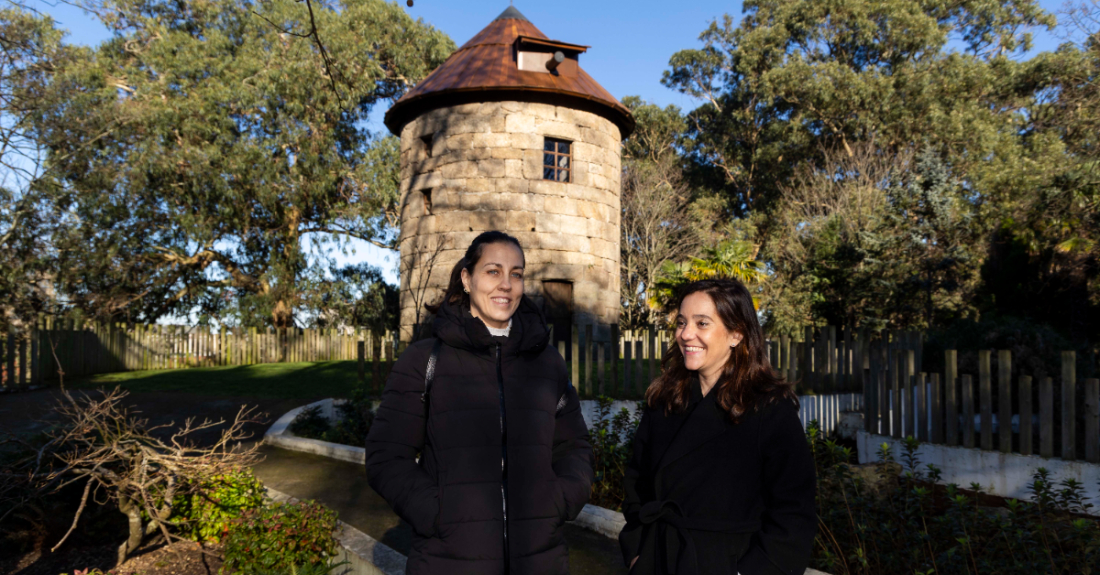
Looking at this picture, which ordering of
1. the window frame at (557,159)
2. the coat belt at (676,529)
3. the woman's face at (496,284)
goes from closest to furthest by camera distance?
the coat belt at (676,529)
the woman's face at (496,284)
the window frame at (557,159)

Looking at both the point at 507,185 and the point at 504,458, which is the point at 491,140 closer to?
the point at 507,185

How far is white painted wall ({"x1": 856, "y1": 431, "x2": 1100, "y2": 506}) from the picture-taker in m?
5.55

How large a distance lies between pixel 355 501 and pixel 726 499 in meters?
4.44

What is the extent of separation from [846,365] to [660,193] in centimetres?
1955

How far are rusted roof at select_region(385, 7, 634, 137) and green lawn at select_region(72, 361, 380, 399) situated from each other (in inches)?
230

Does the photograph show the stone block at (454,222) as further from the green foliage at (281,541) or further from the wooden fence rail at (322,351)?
the green foliage at (281,541)

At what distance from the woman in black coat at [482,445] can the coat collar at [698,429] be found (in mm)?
366

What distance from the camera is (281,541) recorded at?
4.02 m

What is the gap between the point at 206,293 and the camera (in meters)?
26.2

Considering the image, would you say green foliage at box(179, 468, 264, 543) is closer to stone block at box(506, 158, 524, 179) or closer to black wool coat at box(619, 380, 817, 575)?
black wool coat at box(619, 380, 817, 575)

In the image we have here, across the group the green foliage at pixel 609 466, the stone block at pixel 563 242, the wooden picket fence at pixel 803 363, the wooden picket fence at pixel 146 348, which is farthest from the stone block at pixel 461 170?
the green foliage at pixel 609 466

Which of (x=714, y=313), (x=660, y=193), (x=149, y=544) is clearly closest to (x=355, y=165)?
(x=660, y=193)

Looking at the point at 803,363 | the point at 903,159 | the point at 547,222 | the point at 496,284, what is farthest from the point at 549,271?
the point at 903,159

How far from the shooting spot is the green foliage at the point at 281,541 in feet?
13.0
